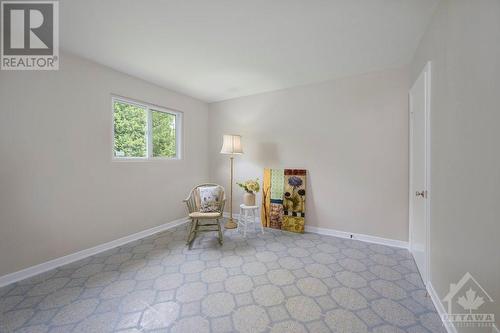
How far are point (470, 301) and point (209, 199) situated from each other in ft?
9.32

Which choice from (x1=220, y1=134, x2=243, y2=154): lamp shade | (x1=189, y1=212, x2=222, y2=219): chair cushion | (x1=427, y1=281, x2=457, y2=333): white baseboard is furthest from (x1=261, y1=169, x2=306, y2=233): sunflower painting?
(x1=427, y1=281, x2=457, y2=333): white baseboard

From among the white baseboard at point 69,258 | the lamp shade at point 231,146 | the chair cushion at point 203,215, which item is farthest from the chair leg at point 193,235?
the lamp shade at point 231,146

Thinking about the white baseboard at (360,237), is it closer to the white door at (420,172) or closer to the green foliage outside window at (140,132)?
the white door at (420,172)

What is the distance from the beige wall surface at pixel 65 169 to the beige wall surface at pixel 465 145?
12.0ft

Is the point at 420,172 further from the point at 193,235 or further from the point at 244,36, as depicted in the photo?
the point at 193,235

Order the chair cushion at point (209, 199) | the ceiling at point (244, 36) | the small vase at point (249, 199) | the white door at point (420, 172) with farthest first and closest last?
1. the small vase at point (249, 199)
2. the chair cushion at point (209, 199)
3. the white door at point (420, 172)
4. the ceiling at point (244, 36)

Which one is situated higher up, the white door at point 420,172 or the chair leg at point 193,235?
the white door at point 420,172

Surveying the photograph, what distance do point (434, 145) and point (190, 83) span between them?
3.31 meters

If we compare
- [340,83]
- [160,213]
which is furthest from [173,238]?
[340,83]

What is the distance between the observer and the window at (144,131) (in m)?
3.12

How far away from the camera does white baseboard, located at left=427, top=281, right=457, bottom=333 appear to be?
1452 millimetres

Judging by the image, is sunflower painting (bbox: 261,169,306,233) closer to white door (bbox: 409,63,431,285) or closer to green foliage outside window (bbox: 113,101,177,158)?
white door (bbox: 409,63,431,285)

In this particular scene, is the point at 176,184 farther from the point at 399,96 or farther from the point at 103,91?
the point at 399,96

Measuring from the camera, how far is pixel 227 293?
192cm
